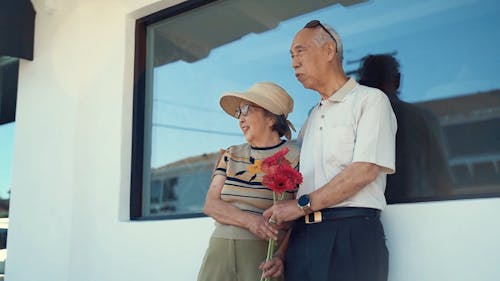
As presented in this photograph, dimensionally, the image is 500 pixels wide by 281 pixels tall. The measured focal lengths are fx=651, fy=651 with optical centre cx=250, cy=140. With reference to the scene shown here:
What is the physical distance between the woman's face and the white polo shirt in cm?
19

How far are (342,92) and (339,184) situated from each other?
41 cm

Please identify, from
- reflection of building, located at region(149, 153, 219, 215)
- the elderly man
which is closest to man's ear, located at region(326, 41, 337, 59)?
the elderly man

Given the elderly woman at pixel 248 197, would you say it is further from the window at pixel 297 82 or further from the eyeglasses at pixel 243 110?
the window at pixel 297 82

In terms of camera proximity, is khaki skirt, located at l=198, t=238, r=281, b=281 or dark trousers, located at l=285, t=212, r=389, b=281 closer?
dark trousers, located at l=285, t=212, r=389, b=281

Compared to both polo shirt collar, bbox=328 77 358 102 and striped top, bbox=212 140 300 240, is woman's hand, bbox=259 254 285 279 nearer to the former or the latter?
striped top, bbox=212 140 300 240

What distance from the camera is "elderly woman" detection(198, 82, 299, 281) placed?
2.51 meters

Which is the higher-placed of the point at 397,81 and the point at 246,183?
the point at 397,81

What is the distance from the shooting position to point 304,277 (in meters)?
2.36

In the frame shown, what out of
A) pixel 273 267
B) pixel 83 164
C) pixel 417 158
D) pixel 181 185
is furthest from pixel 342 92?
pixel 83 164

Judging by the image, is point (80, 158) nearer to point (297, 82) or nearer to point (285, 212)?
point (297, 82)

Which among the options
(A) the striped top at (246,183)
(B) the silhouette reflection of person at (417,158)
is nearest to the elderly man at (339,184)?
(A) the striped top at (246,183)

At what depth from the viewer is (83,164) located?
424 cm

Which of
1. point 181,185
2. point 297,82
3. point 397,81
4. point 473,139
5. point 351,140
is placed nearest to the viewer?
point 351,140

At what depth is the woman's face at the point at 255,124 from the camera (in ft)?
8.78
